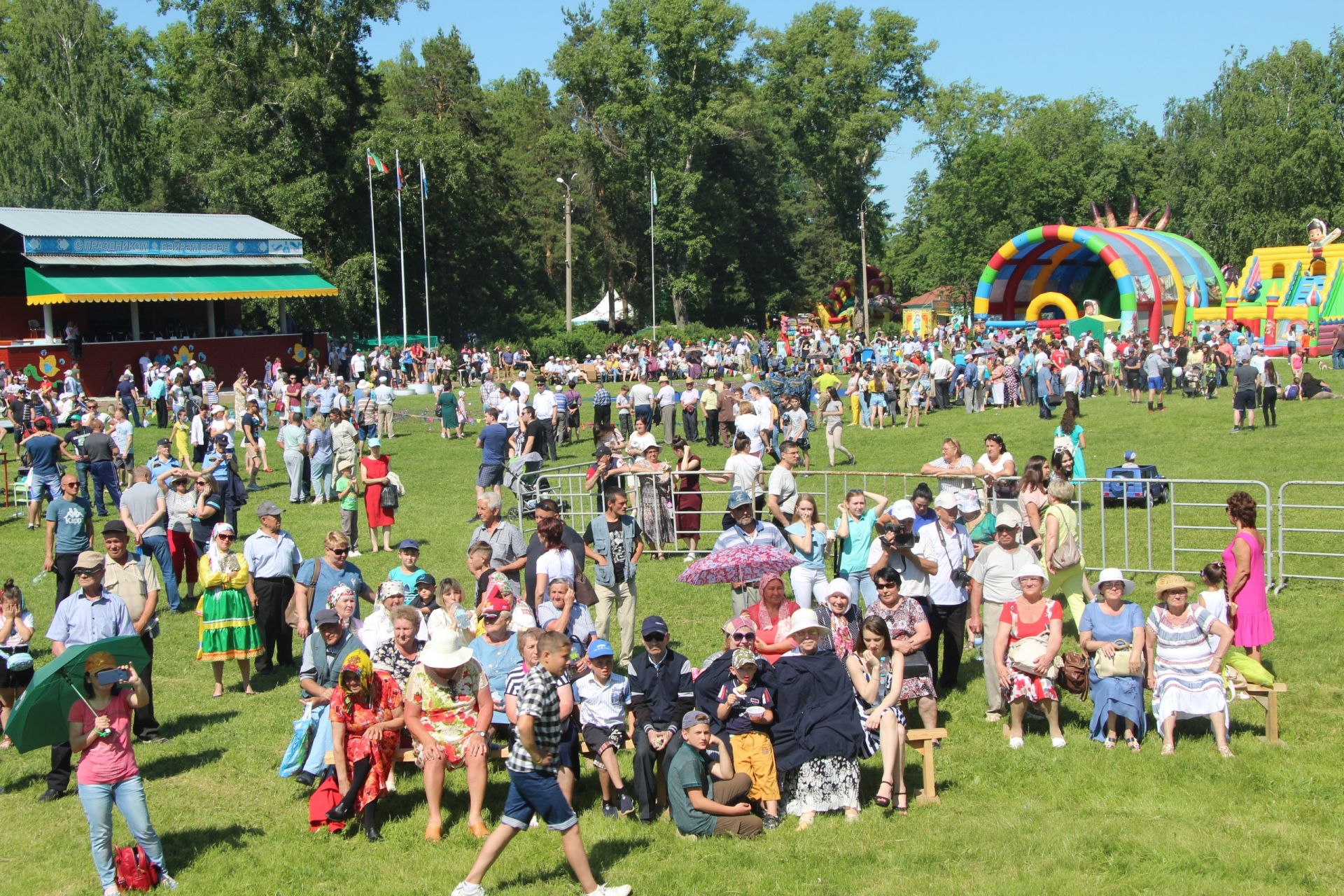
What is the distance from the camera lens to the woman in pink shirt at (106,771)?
6668 millimetres

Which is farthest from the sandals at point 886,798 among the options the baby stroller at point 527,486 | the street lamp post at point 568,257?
the street lamp post at point 568,257

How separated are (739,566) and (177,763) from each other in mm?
4349

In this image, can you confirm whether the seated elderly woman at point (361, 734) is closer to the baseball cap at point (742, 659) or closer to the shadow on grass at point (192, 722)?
the baseball cap at point (742, 659)

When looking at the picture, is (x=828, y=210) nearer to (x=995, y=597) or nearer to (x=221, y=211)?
(x=221, y=211)

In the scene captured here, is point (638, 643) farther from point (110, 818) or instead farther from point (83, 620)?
point (110, 818)

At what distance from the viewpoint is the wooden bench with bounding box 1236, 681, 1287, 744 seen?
825 cm

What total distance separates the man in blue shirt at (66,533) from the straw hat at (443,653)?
6443 millimetres

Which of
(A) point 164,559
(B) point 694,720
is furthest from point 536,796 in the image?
(A) point 164,559

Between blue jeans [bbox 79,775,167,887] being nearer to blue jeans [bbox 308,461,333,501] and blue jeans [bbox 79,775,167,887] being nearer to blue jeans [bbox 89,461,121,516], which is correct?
blue jeans [bbox 89,461,121,516]

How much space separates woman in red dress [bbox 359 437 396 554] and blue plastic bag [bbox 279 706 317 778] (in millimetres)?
7786

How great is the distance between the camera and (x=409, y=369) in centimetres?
3891

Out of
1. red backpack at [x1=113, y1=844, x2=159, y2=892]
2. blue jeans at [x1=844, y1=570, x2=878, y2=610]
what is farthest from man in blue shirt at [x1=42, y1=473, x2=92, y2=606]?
blue jeans at [x1=844, y1=570, x2=878, y2=610]

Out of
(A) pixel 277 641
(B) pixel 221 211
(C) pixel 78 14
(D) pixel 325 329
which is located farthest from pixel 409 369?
(A) pixel 277 641

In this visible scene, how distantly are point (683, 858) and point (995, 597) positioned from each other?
3.53 m
